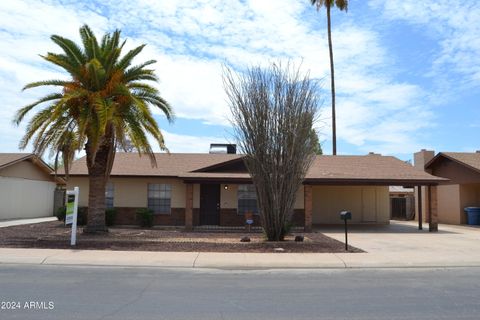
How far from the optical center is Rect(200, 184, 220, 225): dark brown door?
24.5 m

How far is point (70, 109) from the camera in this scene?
705 inches

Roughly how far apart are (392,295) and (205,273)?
437 cm

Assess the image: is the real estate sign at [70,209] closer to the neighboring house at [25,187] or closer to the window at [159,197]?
the window at [159,197]

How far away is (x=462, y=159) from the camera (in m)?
28.7

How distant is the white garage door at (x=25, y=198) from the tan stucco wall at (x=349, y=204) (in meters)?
17.5

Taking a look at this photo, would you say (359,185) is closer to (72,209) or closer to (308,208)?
(308,208)

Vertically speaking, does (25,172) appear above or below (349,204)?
above

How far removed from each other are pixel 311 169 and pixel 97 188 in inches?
440

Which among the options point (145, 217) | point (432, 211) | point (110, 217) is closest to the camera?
point (432, 211)

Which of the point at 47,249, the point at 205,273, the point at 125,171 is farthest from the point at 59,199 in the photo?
the point at 205,273

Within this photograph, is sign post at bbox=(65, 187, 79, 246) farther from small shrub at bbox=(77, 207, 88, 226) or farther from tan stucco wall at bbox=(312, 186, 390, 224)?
tan stucco wall at bbox=(312, 186, 390, 224)

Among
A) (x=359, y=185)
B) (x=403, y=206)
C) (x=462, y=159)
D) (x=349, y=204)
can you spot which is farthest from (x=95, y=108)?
(x=403, y=206)

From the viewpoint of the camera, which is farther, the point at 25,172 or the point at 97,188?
the point at 25,172

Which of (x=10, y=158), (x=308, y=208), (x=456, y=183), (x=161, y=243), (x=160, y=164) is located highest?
(x=10, y=158)
